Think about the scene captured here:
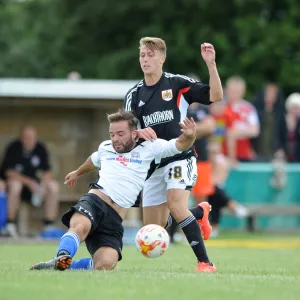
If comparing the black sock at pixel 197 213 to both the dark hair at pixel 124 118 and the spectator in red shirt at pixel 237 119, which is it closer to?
the dark hair at pixel 124 118

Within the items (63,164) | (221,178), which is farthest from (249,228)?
(63,164)

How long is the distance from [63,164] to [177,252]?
646cm

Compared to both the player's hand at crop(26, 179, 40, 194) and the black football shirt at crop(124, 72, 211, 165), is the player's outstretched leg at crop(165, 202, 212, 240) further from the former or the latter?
the player's hand at crop(26, 179, 40, 194)

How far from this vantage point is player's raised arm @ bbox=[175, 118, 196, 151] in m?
9.61

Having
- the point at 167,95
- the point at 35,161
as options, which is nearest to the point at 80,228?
the point at 167,95

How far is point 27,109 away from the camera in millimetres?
20109

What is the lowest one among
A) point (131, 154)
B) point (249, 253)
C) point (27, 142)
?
point (249, 253)

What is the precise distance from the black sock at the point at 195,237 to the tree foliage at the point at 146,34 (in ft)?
63.1

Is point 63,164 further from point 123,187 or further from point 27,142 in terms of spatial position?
point 123,187

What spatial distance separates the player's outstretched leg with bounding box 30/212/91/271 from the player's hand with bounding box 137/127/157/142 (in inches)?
38.5

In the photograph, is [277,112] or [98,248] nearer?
[98,248]

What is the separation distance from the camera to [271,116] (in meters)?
21.3

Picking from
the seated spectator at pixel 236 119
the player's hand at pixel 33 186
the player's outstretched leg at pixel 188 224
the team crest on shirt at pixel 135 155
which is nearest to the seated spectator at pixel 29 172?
the player's hand at pixel 33 186

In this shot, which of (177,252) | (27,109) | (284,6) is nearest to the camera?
(177,252)
